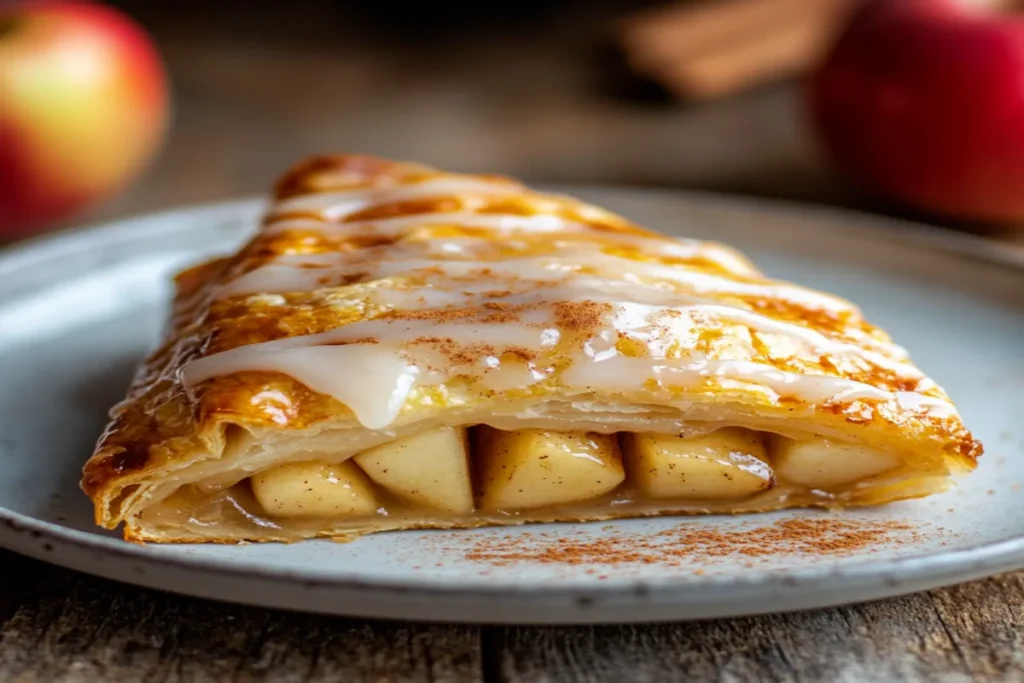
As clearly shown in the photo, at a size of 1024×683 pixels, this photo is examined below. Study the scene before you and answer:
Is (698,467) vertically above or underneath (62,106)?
underneath

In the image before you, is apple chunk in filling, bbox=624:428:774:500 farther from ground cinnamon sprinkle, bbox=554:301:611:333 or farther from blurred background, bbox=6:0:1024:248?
blurred background, bbox=6:0:1024:248

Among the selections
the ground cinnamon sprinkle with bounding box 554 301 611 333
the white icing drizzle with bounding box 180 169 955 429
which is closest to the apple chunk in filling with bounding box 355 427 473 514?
the white icing drizzle with bounding box 180 169 955 429

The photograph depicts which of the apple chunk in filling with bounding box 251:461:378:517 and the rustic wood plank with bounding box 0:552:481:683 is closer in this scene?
the rustic wood plank with bounding box 0:552:481:683

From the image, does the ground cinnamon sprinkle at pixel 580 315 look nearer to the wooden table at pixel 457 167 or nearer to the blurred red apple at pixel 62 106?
the wooden table at pixel 457 167

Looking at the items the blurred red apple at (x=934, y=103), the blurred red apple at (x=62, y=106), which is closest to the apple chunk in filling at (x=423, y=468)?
the blurred red apple at (x=62, y=106)

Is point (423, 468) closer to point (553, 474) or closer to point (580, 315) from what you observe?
point (553, 474)

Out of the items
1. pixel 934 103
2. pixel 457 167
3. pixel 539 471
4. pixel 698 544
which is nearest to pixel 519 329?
pixel 539 471
